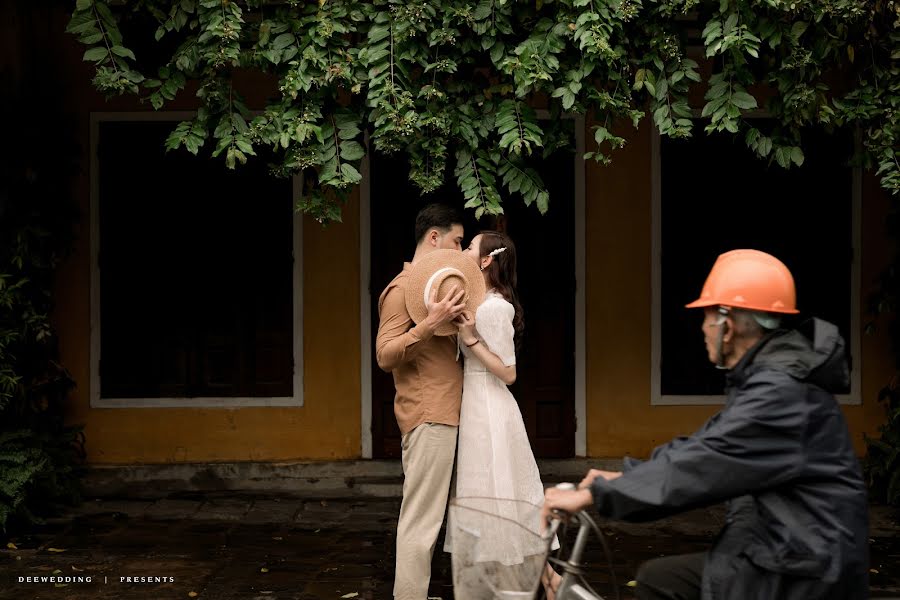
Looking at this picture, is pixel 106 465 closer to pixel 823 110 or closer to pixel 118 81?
pixel 118 81

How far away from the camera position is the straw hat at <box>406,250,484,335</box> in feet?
16.4

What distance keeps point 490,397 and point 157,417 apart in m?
4.22

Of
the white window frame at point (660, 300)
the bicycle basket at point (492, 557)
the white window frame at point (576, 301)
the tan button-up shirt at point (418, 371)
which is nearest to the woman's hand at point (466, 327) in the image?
the tan button-up shirt at point (418, 371)

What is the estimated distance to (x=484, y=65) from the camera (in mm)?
6109

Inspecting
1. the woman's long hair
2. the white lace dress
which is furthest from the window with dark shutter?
the white lace dress

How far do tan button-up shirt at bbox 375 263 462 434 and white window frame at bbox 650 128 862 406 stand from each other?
371 cm

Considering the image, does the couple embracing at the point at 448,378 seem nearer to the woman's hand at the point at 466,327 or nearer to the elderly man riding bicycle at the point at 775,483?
the woman's hand at the point at 466,327

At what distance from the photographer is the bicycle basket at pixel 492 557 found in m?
3.26

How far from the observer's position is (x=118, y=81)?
231 inches

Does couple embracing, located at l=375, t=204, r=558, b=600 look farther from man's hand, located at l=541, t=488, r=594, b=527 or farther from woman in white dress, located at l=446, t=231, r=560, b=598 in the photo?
man's hand, located at l=541, t=488, r=594, b=527

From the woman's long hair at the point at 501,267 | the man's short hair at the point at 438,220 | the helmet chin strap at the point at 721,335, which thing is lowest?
the helmet chin strap at the point at 721,335

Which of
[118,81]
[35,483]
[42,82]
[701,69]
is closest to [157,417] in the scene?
[35,483]

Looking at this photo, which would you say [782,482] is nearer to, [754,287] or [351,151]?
[754,287]

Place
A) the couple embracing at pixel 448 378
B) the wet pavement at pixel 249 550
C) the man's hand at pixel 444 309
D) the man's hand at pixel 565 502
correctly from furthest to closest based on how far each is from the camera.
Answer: the wet pavement at pixel 249 550
the couple embracing at pixel 448 378
the man's hand at pixel 444 309
the man's hand at pixel 565 502
